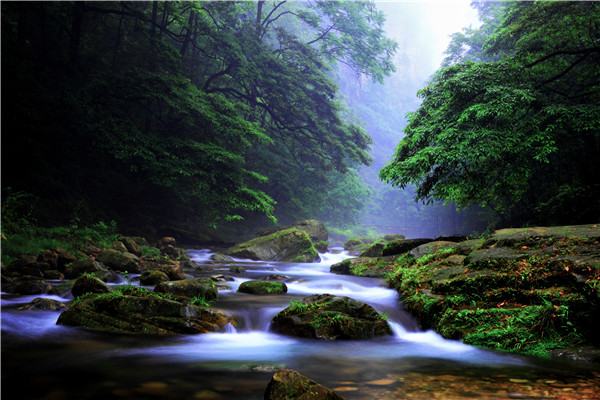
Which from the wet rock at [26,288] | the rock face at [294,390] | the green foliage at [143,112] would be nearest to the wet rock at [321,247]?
the green foliage at [143,112]

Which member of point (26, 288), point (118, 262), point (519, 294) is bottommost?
point (26, 288)

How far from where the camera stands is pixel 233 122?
16984mm

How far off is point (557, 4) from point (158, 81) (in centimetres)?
1484

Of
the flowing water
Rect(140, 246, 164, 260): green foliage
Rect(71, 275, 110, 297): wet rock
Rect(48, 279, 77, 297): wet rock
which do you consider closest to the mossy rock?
the flowing water

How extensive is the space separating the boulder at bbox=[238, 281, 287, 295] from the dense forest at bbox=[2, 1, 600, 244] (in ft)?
15.0

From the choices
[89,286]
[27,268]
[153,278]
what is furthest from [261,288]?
[27,268]

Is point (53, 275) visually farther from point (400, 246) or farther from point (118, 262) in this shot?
point (400, 246)

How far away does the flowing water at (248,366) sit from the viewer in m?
3.27

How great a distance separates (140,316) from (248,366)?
227 cm

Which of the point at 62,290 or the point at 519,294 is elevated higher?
the point at 519,294

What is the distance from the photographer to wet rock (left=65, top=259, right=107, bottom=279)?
8.97 metres

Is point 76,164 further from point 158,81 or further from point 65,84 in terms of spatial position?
point 158,81

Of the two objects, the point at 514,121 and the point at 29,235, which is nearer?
the point at 514,121

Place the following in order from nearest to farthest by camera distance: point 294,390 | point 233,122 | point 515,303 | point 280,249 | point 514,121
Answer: point 294,390 → point 515,303 → point 514,121 → point 233,122 → point 280,249
